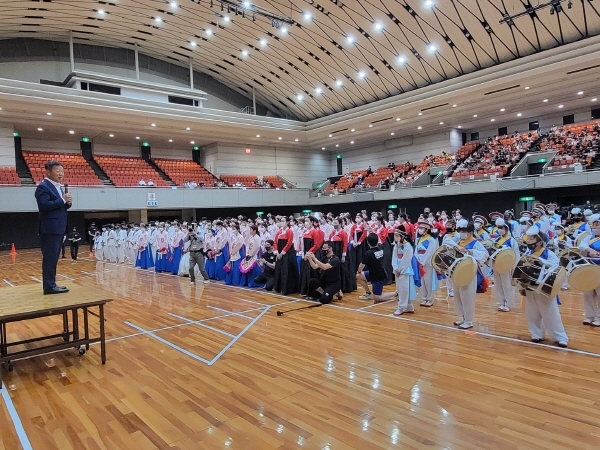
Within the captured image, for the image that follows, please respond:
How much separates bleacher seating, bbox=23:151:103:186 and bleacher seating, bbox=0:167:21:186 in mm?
897

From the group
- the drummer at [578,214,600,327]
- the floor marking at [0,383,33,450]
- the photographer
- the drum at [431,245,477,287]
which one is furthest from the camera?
the photographer

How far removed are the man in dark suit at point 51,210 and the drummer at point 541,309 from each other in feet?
18.2

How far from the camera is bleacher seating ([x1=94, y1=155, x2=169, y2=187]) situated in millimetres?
23953

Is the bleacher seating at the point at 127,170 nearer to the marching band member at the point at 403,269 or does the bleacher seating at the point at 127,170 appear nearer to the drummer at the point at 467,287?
the marching band member at the point at 403,269

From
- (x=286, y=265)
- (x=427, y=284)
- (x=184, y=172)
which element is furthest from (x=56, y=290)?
(x=184, y=172)

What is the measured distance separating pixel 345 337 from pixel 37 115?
21247mm

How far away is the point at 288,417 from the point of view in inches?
134

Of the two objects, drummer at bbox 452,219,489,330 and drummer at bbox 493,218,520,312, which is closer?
drummer at bbox 452,219,489,330

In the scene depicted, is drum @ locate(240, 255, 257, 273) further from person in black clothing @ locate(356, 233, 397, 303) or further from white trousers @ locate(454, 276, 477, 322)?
white trousers @ locate(454, 276, 477, 322)

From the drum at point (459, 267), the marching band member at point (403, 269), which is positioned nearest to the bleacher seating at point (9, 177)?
A: the marching band member at point (403, 269)

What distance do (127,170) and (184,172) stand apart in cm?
373

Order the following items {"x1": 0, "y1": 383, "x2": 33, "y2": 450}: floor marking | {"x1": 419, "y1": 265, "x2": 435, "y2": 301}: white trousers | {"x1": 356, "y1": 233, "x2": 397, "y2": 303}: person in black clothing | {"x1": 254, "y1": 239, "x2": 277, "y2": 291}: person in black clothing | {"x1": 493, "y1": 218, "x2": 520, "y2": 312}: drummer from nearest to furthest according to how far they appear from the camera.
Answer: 1. {"x1": 0, "y1": 383, "x2": 33, "y2": 450}: floor marking
2. {"x1": 493, "y1": 218, "x2": 520, "y2": 312}: drummer
3. {"x1": 419, "y1": 265, "x2": 435, "y2": 301}: white trousers
4. {"x1": 356, "y1": 233, "x2": 397, "y2": 303}: person in black clothing
5. {"x1": 254, "y1": 239, "x2": 277, "y2": 291}: person in black clothing

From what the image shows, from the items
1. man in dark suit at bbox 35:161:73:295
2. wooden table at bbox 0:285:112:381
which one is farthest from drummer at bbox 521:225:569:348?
man in dark suit at bbox 35:161:73:295

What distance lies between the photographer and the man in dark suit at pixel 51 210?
15.2 feet
